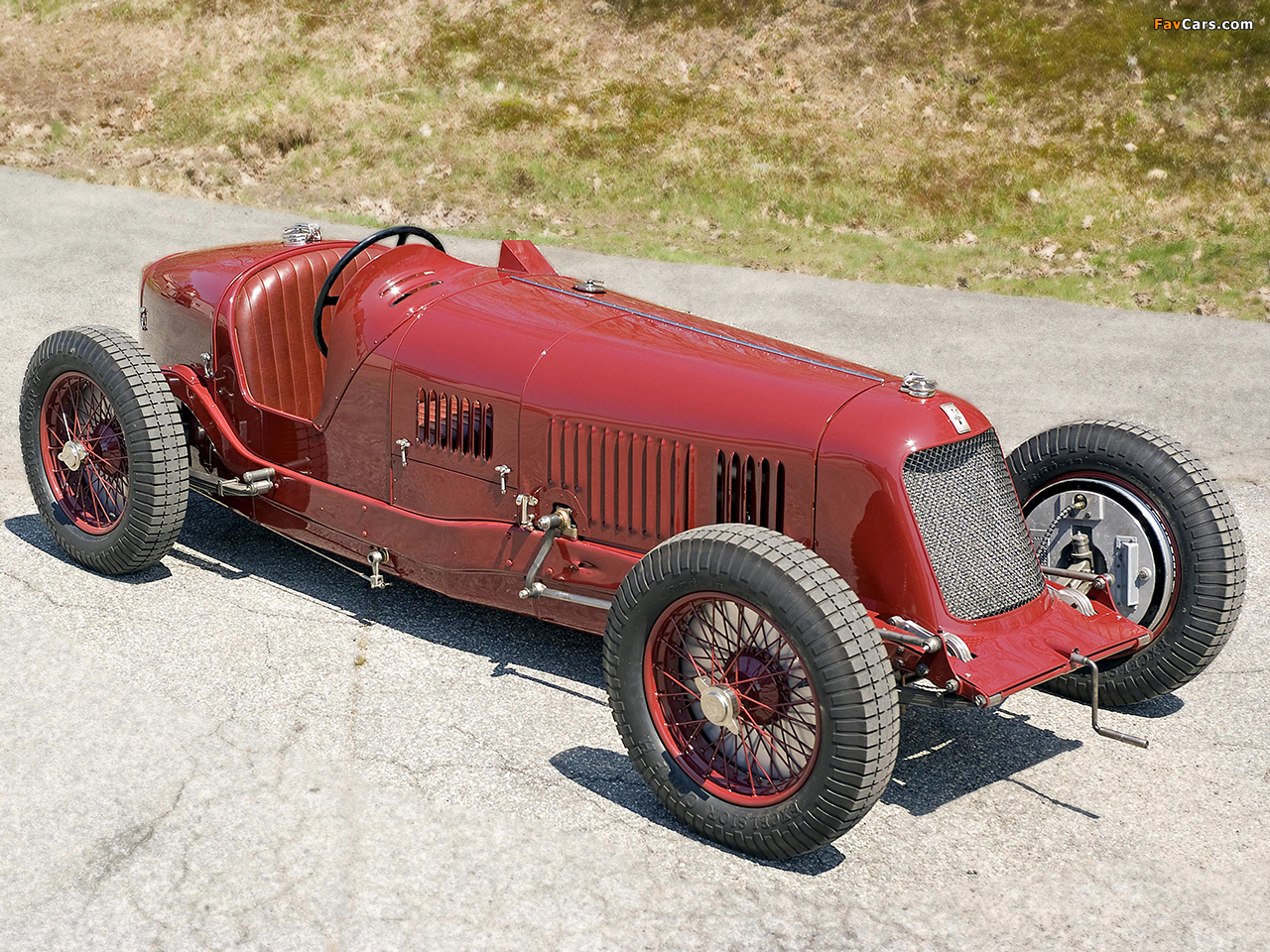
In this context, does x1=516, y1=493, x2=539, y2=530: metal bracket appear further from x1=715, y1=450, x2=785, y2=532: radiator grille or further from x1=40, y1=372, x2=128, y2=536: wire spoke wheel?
x1=40, y1=372, x2=128, y2=536: wire spoke wheel

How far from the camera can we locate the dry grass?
13148 millimetres

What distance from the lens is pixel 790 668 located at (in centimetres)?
395

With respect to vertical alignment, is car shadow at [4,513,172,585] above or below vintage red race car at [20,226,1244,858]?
below

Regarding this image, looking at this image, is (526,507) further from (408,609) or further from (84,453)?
(84,453)

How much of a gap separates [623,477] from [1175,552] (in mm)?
2086

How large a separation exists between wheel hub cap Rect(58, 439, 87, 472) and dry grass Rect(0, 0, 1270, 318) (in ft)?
25.8

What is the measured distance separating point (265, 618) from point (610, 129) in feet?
37.8

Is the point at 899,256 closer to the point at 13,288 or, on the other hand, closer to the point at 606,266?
the point at 606,266

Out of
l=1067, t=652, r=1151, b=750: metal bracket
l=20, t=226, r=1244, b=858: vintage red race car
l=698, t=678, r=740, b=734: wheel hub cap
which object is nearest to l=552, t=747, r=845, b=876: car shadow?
l=20, t=226, r=1244, b=858: vintage red race car

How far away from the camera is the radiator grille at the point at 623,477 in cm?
467

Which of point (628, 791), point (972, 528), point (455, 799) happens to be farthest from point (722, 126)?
point (455, 799)

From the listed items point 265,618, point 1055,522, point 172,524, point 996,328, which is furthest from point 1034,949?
point 996,328

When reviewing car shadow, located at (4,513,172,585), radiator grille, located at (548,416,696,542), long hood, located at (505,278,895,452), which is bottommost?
car shadow, located at (4,513,172,585)

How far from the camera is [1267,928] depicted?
3.71 metres
